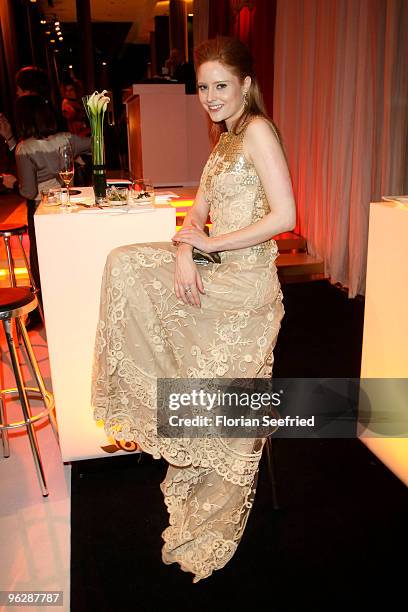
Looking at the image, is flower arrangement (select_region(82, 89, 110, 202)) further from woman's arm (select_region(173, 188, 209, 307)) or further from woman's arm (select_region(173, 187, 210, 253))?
woman's arm (select_region(173, 188, 209, 307))

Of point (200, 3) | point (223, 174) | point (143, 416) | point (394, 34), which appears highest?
point (200, 3)

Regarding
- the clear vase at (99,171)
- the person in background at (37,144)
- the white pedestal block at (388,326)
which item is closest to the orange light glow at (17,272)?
the person in background at (37,144)

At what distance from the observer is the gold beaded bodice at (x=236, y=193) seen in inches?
69.9

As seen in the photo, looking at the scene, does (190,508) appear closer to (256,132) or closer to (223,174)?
(223,174)

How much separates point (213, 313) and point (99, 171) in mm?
880

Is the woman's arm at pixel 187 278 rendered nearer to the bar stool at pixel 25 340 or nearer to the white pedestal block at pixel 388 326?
the bar stool at pixel 25 340

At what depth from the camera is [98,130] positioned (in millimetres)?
2197

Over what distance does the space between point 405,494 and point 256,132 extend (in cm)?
151

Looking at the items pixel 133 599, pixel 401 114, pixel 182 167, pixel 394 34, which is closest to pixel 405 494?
pixel 133 599

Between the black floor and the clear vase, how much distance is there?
1.10 metres

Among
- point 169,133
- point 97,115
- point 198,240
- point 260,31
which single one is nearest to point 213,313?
point 198,240

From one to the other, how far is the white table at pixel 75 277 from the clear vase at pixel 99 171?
176mm

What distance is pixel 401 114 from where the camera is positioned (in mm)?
3906

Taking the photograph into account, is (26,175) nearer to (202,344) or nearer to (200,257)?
(200,257)
